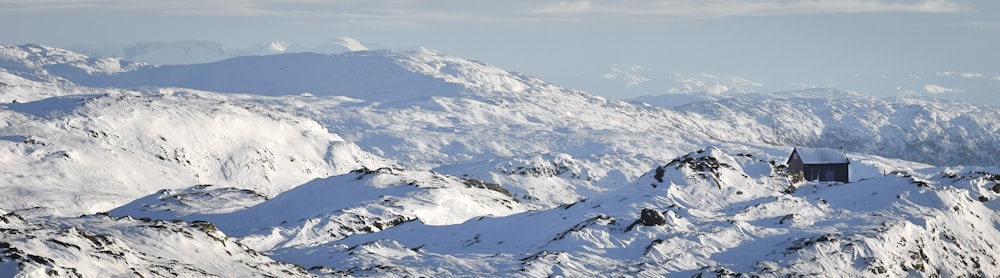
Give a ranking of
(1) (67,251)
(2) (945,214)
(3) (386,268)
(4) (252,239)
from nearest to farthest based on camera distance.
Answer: (1) (67,251) → (3) (386,268) → (2) (945,214) → (4) (252,239)

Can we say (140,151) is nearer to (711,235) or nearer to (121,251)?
(711,235)

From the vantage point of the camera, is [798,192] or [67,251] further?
[798,192]

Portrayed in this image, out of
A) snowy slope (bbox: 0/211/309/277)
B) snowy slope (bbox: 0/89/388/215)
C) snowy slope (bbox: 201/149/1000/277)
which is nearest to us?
snowy slope (bbox: 0/211/309/277)

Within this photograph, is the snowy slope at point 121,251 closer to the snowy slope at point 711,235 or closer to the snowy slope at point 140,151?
the snowy slope at point 711,235

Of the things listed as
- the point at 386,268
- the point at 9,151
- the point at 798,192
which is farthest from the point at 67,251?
the point at 9,151

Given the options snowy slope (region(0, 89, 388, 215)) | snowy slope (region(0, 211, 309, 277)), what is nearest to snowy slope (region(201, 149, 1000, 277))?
snowy slope (region(0, 211, 309, 277))

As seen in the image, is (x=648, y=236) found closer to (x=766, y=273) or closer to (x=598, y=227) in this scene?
(x=598, y=227)

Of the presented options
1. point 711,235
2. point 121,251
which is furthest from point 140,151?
point 121,251

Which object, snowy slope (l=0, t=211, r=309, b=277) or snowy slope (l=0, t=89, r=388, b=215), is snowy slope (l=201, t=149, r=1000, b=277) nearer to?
snowy slope (l=0, t=211, r=309, b=277)

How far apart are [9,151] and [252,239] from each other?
48199 millimetres

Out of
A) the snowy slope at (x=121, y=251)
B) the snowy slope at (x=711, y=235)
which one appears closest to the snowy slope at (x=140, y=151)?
the snowy slope at (x=711, y=235)

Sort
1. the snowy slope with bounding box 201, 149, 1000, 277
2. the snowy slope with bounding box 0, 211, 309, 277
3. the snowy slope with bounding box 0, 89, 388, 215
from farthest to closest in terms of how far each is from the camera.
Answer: the snowy slope with bounding box 0, 89, 388, 215, the snowy slope with bounding box 201, 149, 1000, 277, the snowy slope with bounding box 0, 211, 309, 277

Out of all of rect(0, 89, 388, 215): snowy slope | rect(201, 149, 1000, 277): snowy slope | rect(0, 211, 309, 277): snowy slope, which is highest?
rect(0, 211, 309, 277): snowy slope

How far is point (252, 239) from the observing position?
5209cm
